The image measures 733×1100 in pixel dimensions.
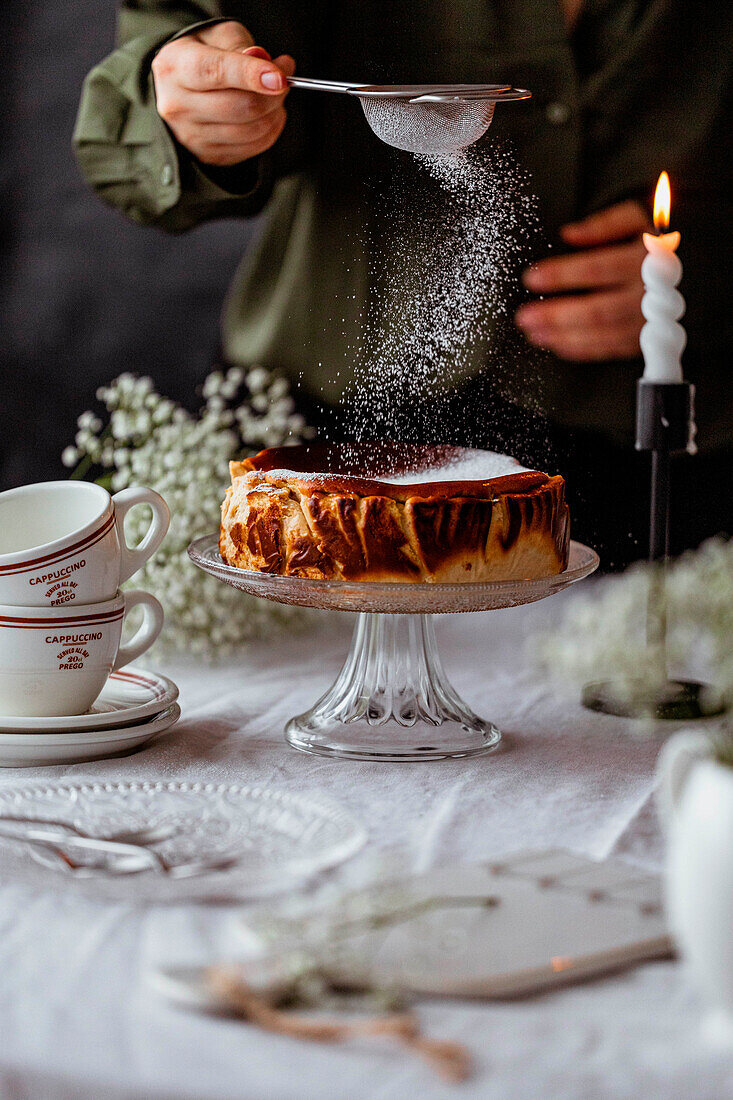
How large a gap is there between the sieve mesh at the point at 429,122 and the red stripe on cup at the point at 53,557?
414mm

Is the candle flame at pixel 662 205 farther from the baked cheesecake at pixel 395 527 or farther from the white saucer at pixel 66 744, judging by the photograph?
the white saucer at pixel 66 744

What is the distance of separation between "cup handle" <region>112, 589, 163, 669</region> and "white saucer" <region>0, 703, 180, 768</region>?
6 cm

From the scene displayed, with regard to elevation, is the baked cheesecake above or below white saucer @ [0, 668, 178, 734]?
above

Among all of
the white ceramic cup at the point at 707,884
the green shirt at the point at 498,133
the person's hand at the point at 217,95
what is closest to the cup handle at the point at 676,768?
the white ceramic cup at the point at 707,884

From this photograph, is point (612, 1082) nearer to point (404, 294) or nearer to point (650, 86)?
point (404, 294)

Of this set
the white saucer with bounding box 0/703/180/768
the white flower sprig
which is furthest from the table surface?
the white flower sprig

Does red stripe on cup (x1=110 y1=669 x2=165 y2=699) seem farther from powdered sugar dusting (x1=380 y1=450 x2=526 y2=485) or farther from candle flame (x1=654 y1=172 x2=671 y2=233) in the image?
candle flame (x1=654 y1=172 x2=671 y2=233)

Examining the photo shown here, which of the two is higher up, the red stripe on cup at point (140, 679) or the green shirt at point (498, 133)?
the green shirt at point (498, 133)

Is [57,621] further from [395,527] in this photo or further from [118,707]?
[395,527]

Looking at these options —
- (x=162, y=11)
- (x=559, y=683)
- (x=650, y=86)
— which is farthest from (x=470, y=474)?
(x=162, y=11)

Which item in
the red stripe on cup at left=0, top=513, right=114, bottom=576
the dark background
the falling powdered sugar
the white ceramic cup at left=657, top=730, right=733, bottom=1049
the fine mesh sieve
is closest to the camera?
the white ceramic cup at left=657, top=730, right=733, bottom=1049

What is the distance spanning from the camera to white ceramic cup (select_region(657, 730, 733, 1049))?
1.30ft

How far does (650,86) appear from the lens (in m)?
1.27

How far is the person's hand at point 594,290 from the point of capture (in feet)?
4.25
